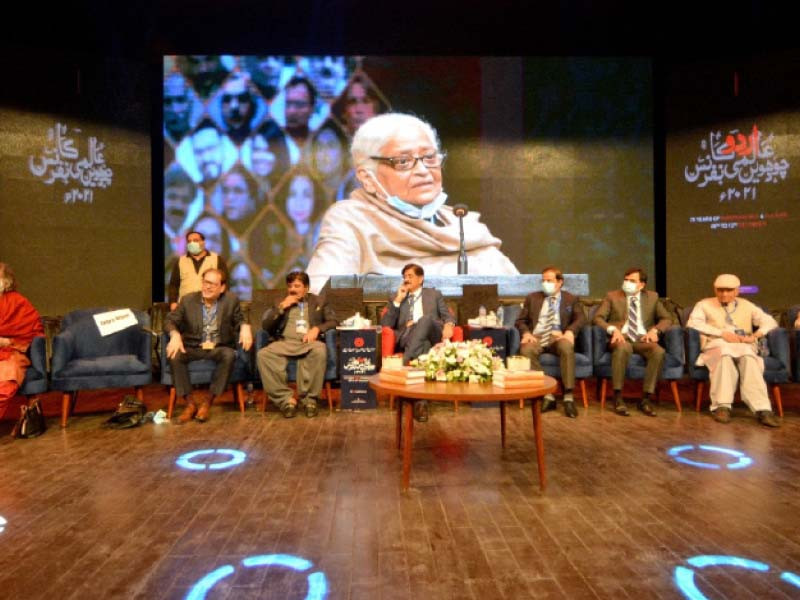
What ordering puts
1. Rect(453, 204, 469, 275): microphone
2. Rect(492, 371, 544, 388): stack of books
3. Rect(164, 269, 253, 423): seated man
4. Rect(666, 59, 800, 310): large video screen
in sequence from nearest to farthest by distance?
Rect(492, 371, 544, 388): stack of books → Rect(164, 269, 253, 423): seated man → Rect(453, 204, 469, 275): microphone → Rect(666, 59, 800, 310): large video screen

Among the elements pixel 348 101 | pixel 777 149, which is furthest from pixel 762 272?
pixel 348 101

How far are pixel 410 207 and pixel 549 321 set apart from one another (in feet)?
9.18

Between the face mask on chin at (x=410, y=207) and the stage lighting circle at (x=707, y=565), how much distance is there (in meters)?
5.90

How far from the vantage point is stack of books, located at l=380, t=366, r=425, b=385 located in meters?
3.51

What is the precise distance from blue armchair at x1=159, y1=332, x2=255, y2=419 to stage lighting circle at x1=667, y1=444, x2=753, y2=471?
3.21 metres

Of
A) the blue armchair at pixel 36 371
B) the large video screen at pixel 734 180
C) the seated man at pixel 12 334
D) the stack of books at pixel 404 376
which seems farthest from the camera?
the large video screen at pixel 734 180

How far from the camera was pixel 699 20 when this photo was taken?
7727 millimetres

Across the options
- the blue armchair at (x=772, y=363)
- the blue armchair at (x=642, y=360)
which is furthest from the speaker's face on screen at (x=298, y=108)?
the blue armchair at (x=772, y=363)

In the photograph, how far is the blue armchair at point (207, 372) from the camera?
5.23m

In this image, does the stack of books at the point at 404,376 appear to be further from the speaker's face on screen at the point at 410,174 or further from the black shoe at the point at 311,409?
the speaker's face on screen at the point at 410,174

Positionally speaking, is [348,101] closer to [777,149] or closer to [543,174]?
[543,174]

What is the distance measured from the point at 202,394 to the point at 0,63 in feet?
13.9

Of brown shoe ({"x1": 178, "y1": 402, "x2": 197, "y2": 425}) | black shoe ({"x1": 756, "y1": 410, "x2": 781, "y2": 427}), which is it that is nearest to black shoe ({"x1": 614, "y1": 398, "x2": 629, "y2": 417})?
black shoe ({"x1": 756, "y1": 410, "x2": 781, "y2": 427})

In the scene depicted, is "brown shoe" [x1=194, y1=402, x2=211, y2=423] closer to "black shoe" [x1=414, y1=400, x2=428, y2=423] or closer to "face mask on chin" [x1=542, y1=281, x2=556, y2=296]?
"black shoe" [x1=414, y1=400, x2=428, y2=423]
